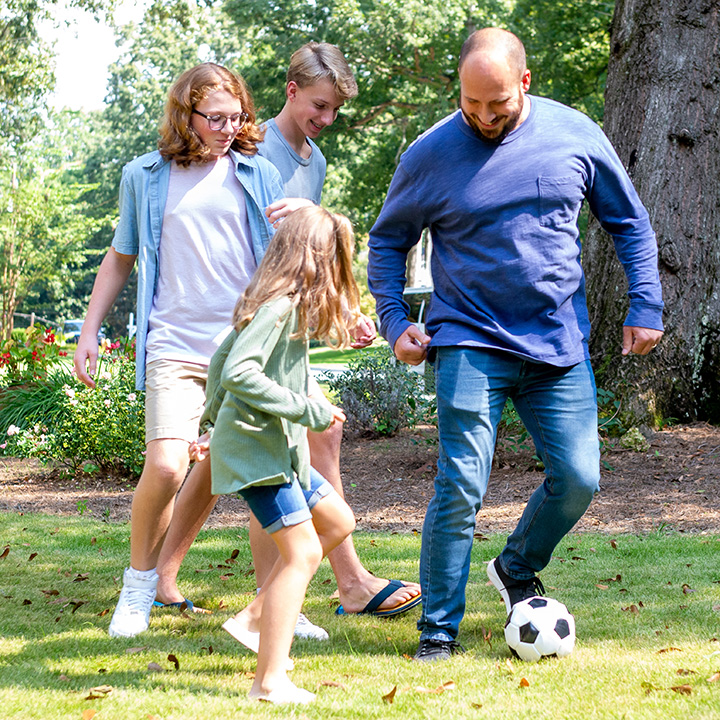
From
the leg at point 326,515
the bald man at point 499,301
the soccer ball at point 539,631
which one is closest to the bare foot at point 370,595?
the bald man at point 499,301

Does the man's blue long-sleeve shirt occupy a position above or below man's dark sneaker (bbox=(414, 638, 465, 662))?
above

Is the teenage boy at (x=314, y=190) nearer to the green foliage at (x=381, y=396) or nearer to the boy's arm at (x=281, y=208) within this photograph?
the boy's arm at (x=281, y=208)

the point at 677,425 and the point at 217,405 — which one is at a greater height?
the point at 217,405

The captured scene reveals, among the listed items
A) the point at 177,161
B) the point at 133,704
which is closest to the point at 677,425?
the point at 177,161

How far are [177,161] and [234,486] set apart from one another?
150cm

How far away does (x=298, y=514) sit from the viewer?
290 centimetres

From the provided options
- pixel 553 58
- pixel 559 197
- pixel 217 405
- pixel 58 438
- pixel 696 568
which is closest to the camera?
pixel 217 405

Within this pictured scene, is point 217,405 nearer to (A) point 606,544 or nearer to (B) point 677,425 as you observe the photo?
(A) point 606,544

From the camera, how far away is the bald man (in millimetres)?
3229

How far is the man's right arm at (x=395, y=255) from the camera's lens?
3.40 m

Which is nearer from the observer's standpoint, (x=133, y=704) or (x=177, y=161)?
(x=133, y=704)

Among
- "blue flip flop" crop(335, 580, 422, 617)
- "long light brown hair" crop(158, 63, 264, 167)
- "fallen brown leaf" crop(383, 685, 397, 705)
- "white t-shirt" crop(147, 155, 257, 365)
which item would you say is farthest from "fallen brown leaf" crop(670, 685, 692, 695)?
"long light brown hair" crop(158, 63, 264, 167)

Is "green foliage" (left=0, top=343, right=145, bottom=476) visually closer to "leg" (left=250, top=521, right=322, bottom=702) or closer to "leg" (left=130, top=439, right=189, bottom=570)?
"leg" (left=130, top=439, right=189, bottom=570)

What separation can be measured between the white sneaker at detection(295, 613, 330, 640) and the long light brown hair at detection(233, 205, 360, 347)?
1.21 m
